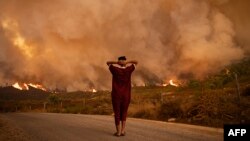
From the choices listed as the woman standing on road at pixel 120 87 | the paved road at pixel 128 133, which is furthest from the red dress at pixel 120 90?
the paved road at pixel 128 133

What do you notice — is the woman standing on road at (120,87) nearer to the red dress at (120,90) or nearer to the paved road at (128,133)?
the red dress at (120,90)

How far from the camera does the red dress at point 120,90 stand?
10594 mm

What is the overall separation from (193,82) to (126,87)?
125 meters

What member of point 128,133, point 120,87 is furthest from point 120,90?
point 128,133

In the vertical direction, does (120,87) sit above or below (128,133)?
above

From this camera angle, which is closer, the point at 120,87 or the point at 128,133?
the point at 120,87

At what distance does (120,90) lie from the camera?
34.9ft

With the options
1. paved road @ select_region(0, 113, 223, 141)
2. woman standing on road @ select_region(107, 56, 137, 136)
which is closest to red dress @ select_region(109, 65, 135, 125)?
woman standing on road @ select_region(107, 56, 137, 136)

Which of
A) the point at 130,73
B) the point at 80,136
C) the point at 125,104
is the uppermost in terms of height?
the point at 130,73

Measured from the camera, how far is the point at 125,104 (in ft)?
34.9

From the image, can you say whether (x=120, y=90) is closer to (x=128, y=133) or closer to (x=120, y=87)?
(x=120, y=87)

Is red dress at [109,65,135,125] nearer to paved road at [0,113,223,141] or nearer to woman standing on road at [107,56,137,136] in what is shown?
woman standing on road at [107,56,137,136]

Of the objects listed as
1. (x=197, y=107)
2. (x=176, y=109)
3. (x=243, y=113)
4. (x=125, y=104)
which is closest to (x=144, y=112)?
(x=176, y=109)

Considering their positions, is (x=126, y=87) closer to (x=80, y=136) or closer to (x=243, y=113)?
(x=80, y=136)
